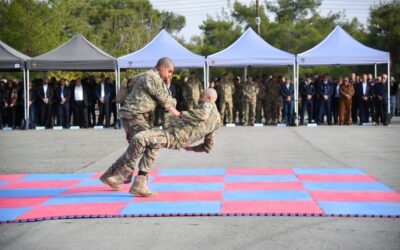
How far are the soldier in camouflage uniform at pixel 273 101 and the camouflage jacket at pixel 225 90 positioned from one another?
1.45m

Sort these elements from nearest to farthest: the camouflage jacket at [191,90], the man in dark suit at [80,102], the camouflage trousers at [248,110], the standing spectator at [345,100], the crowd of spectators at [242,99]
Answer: the standing spectator at [345,100], the crowd of spectators at [242,99], the man in dark suit at [80,102], the camouflage jacket at [191,90], the camouflage trousers at [248,110]

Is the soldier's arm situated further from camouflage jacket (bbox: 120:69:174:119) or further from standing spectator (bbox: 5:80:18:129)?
standing spectator (bbox: 5:80:18:129)

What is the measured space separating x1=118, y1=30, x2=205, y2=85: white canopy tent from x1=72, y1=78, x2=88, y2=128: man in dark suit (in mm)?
1857

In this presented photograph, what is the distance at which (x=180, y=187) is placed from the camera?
389 inches

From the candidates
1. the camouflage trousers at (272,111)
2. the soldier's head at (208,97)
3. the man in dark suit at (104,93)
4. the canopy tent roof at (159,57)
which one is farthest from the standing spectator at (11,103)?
the soldier's head at (208,97)

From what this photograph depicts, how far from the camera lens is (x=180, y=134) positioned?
8641mm

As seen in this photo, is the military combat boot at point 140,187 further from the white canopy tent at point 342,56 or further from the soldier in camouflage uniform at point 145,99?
the white canopy tent at point 342,56

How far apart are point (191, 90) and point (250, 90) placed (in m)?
2.17

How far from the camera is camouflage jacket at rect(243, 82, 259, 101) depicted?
25.2 m

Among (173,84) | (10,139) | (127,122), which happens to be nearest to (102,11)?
(173,84)

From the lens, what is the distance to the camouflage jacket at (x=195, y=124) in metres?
8.55

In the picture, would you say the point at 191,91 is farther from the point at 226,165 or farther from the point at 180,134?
the point at 180,134

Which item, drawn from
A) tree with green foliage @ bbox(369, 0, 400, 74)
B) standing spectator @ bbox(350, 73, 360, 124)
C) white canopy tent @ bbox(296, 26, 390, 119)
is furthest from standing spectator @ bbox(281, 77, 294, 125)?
tree with green foliage @ bbox(369, 0, 400, 74)

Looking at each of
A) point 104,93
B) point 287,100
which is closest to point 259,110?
point 287,100
